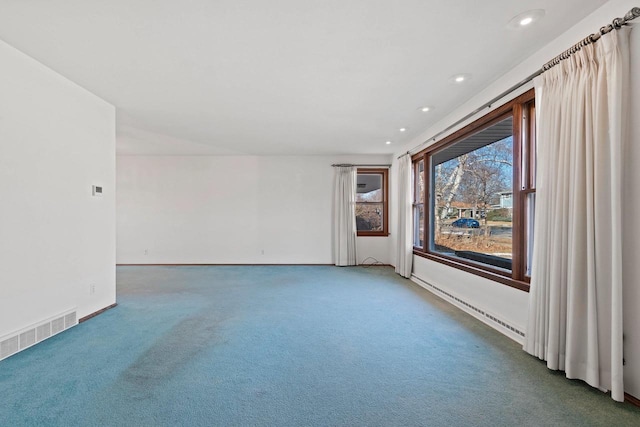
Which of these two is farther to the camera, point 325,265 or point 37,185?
point 325,265

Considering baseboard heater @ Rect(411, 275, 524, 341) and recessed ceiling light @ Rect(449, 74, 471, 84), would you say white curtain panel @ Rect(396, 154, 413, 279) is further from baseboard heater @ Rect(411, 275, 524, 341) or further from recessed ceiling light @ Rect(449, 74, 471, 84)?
recessed ceiling light @ Rect(449, 74, 471, 84)

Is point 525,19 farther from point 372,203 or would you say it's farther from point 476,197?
point 372,203

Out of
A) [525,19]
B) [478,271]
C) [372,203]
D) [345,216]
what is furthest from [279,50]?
[372,203]

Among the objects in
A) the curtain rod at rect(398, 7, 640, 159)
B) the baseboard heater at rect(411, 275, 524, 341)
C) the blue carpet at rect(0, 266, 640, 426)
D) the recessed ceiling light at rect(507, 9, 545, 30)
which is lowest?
the blue carpet at rect(0, 266, 640, 426)

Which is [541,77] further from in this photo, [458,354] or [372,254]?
[372,254]

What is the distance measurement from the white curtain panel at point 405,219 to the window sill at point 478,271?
1.63 feet

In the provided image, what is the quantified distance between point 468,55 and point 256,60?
1851mm

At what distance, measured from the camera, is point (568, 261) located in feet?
6.64

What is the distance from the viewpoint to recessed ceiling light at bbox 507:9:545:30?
196cm

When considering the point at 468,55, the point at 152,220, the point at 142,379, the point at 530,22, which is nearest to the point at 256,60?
the point at 468,55

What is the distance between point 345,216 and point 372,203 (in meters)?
0.79

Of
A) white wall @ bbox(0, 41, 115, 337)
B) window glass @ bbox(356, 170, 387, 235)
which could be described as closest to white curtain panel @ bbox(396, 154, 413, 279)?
window glass @ bbox(356, 170, 387, 235)

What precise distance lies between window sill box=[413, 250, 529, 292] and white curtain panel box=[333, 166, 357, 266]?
2.05 meters

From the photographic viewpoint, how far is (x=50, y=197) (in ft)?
9.23
